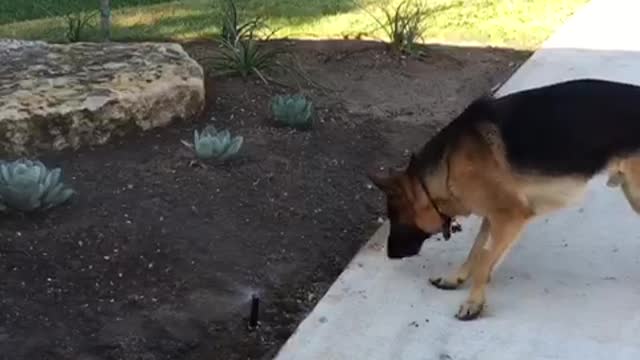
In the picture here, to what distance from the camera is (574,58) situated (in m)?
8.29

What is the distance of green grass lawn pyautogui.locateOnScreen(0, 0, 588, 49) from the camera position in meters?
9.06

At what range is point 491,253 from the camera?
4574mm

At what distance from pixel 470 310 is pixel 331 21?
209 inches

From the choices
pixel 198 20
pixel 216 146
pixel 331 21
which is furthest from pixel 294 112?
pixel 198 20

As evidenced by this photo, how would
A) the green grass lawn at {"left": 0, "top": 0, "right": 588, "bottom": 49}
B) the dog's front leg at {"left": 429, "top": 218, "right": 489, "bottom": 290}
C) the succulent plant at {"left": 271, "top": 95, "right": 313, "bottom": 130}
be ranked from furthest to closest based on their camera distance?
1. the green grass lawn at {"left": 0, "top": 0, "right": 588, "bottom": 49}
2. the succulent plant at {"left": 271, "top": 95, "right": 313, "bottom": 130}
3. the dog's front leg at {"left": 429, "top": 218, "right": 489, "bottom": 290}

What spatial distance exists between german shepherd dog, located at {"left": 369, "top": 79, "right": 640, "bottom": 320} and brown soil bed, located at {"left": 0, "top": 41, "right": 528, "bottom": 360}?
0.68 m

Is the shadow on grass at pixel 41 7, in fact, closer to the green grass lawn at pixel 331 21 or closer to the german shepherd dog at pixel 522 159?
the green grass lawn at pixel 331 21

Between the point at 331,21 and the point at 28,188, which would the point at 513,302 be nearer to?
the point at 28,188

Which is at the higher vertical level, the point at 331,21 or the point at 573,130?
the point at 573,130

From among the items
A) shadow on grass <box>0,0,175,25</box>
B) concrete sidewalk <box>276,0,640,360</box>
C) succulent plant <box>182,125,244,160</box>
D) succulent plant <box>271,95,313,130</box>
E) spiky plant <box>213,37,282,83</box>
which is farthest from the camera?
shadow on grass <box>0,0,175,25</box>

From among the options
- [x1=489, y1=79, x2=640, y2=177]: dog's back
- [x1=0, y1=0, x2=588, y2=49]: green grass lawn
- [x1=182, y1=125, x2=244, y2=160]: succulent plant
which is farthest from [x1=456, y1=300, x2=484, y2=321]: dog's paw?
[x1=0, y1=0, x2=588, y2=49]: green grass lawn

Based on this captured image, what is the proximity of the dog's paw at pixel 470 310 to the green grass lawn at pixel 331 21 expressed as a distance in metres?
4.44

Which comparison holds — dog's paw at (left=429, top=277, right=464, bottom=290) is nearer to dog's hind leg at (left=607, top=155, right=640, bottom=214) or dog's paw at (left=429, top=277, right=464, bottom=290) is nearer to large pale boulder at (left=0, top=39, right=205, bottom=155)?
dog's hind leg at (left=607, top=155, right=640, bottom=214)

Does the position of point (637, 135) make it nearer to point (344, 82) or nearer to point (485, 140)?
point (485, 140)
